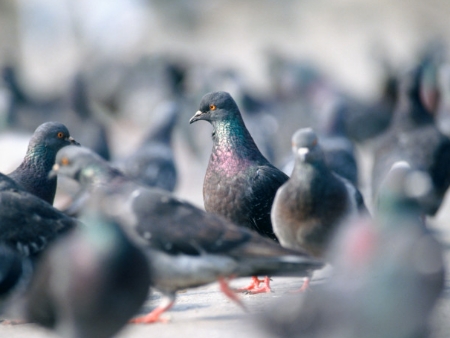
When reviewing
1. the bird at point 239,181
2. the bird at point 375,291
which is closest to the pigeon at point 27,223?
the bird at point 239,181

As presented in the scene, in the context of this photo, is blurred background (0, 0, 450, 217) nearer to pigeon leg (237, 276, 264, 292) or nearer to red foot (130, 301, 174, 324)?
pigeon leg (237, 276, 264, 292)

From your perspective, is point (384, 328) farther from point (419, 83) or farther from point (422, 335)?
point (419, 83)

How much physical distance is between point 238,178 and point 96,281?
2.23m

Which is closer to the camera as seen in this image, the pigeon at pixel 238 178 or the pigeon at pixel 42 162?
the pigeon at pixel 238 178

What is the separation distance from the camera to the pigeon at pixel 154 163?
33.2 feet

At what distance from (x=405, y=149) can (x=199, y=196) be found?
400 centimetres

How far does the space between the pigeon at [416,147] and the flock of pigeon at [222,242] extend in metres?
2.67

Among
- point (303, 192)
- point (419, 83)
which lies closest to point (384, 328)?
point (303, 192)

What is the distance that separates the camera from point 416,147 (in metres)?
8.39

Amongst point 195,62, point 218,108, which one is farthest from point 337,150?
point 195,62

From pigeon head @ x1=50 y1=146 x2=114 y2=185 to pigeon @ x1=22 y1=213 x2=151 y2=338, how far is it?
2.67 ft

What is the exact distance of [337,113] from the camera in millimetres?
11055

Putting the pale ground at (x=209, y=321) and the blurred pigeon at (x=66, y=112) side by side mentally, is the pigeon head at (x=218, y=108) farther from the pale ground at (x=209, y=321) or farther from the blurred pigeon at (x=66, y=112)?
the blurred pigeon at (x=66, y=112)

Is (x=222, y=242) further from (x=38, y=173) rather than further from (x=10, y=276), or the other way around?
(x=38, y=173)
